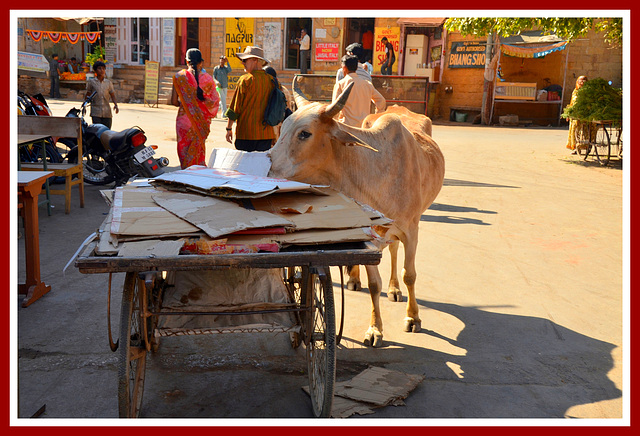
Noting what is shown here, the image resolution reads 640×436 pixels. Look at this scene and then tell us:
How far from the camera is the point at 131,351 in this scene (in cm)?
279

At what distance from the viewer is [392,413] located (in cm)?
309

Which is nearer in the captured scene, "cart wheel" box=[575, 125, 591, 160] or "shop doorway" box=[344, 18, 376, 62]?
"cart wheel" box=[575, 125, 591, 160]

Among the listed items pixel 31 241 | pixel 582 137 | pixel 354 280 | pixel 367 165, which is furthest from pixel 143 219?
pixel 582 137

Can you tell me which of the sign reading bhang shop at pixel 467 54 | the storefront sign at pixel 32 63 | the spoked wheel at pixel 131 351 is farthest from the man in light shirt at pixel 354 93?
the sign reading bhang shop at pixel 467 54

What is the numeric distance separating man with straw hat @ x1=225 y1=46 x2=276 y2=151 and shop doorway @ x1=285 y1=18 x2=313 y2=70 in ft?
55.7

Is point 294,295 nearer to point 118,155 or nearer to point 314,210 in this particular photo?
point 314,210

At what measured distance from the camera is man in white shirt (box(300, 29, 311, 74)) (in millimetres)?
22031

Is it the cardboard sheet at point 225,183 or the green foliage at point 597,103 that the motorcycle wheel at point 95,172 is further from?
the green foliage at point 597,103

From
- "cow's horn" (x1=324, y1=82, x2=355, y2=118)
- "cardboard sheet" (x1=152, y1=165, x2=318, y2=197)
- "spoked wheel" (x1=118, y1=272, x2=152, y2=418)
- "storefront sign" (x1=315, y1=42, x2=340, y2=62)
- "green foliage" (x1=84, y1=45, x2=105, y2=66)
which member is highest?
"storefront sign" (x1=315, y1=42, x2=340, y2=62)

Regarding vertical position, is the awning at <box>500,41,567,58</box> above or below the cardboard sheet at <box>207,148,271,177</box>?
above

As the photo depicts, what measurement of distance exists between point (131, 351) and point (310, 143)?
1.72 metres

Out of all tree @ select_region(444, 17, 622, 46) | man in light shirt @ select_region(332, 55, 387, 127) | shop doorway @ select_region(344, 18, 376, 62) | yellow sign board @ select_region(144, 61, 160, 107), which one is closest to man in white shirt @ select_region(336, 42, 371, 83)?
man in light shirt @ select_region(332, 55, 387, 127)

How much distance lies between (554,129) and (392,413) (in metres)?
19.1

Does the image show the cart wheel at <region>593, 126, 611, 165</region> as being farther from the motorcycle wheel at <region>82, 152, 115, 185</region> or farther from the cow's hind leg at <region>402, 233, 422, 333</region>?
the motorcycle wheel at <region>82, 152, 115, 185</region>
